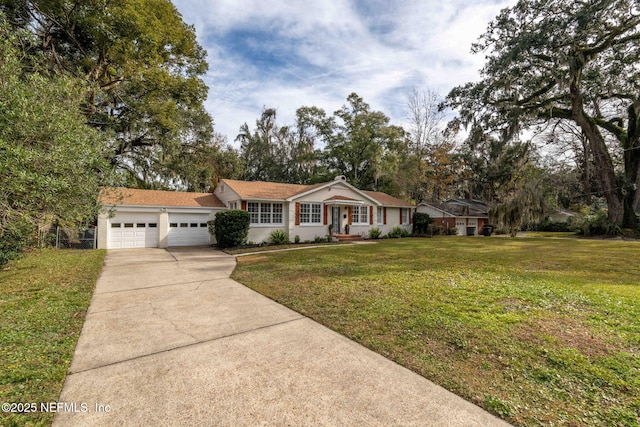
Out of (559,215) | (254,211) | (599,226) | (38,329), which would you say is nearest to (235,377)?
(38,329)

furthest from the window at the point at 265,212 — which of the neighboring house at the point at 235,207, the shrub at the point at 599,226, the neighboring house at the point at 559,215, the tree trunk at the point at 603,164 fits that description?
the neighboring house at the point at 559,215

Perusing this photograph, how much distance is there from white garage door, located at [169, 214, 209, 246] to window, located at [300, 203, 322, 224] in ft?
19.0

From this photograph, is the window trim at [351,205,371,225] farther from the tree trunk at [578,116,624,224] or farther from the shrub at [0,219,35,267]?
the tree trunk at [578,116,624,224]

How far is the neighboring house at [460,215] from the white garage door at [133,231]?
69.7 feet

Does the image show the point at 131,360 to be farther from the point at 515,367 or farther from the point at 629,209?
the point at 629,209

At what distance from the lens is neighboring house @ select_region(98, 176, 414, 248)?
14.8 m

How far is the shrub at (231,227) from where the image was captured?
46.5 feet

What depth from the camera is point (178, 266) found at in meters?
9.45

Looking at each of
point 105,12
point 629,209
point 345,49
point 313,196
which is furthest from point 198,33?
point 629,209

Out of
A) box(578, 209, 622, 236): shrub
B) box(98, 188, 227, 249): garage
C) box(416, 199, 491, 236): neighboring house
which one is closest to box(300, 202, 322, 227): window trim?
box(98, 188, 227, 249): garage

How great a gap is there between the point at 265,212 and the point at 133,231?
7.01 metres

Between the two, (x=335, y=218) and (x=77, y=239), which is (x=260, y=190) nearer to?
(x=335, y=218)

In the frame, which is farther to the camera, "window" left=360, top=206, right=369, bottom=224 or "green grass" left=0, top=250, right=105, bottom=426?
"window" left=360, top=206, right=369, bottom=224

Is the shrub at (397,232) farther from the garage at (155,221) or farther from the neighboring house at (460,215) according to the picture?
the garage at (155,221)
